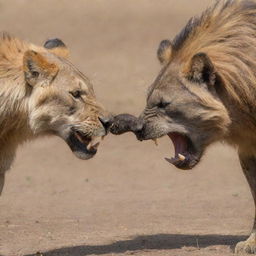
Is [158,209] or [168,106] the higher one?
[168,106]

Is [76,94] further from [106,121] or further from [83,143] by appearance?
[83,143]

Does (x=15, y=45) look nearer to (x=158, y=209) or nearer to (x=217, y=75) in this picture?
(x=217, y=75)

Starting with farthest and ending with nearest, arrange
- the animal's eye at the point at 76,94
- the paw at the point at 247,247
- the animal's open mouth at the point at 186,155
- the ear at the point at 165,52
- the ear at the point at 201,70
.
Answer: the ear at the point at 165,52, the paw at the point at 247,247, the animal's open mouth at the point at 186,155, the animal's eye at the point at 76,94, the ear at the point at 201,70

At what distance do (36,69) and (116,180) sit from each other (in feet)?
25.5

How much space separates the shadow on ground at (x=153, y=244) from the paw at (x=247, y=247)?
0.25 metres

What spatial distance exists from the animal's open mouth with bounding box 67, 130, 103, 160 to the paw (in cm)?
181

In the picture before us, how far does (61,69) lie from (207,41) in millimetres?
1512

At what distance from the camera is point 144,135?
10.1m

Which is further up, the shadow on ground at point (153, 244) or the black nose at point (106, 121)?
the black nose at point (106, 121)

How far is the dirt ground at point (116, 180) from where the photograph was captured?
11273 mm

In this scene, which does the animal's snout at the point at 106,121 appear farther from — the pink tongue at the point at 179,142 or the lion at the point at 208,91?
the pink tongue at the point at 179,142

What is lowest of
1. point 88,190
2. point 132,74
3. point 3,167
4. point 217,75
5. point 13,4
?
point 13,4

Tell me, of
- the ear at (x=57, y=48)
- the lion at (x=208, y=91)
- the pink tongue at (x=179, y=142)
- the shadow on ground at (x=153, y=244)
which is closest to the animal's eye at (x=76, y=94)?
the lion at (x=208, y=91)

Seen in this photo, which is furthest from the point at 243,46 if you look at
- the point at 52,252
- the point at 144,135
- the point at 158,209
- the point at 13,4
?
the point at 13,4
